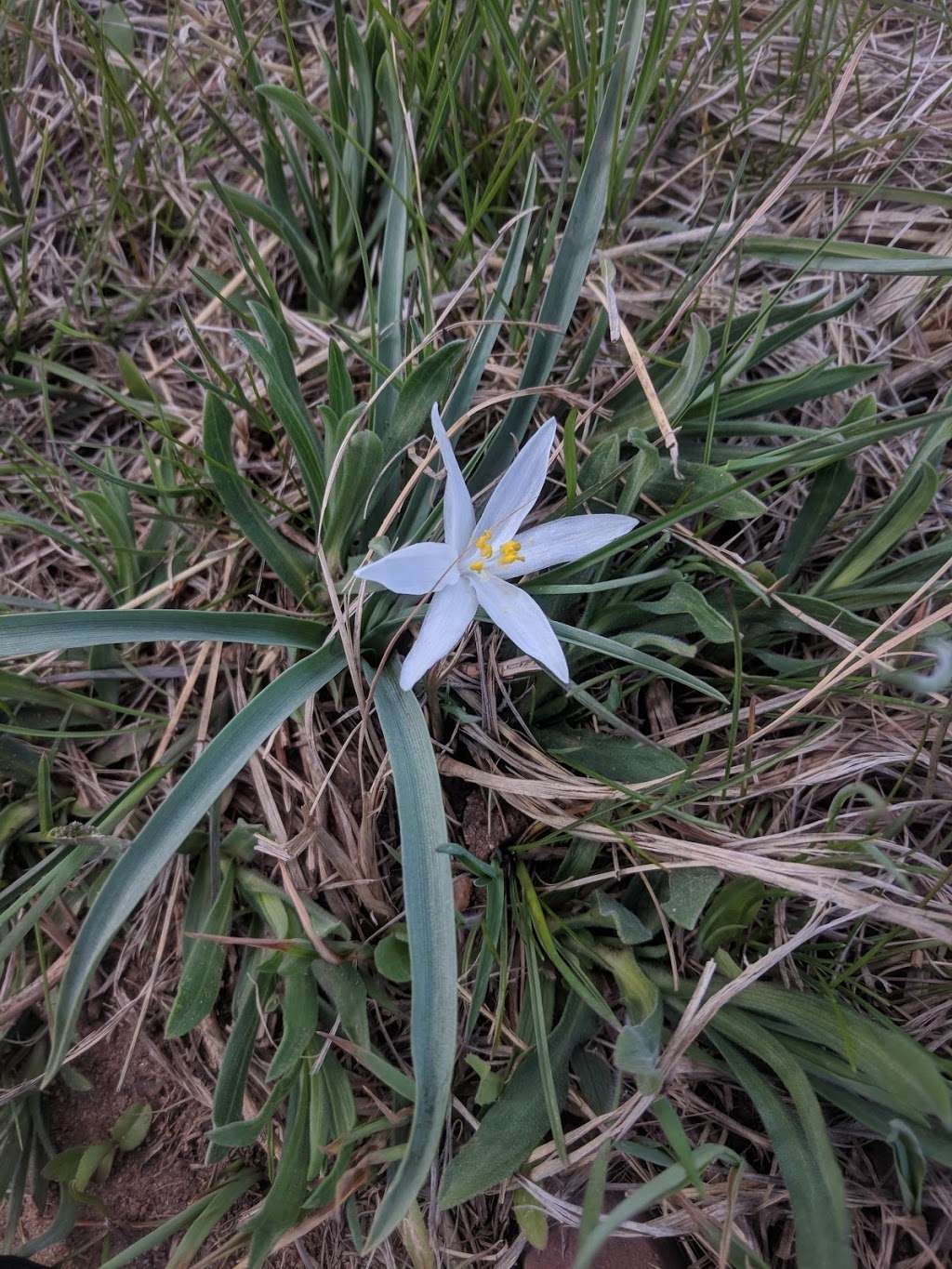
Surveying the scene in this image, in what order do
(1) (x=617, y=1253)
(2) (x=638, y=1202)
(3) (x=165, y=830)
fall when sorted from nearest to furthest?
1. (2) (x=638, y=1202)
2. (3) (x=165, y=830)
3. (1) (x=617, y=1253)

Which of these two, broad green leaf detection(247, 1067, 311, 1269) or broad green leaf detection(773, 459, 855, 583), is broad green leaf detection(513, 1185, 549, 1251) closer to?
broad green leaf detection(247, 1067, 311, 1269)

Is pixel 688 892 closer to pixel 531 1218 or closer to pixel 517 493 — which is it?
pixel 531 1218

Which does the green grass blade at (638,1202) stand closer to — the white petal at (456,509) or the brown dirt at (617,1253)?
the brown dirt at (617,1253)

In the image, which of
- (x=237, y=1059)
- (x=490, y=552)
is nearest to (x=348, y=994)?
(x=237, y=1059)

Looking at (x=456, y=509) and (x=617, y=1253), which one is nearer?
(x=456, y=509)

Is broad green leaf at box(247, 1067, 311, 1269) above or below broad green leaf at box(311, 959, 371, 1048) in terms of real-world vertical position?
below

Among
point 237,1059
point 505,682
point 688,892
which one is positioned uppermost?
point 505,682

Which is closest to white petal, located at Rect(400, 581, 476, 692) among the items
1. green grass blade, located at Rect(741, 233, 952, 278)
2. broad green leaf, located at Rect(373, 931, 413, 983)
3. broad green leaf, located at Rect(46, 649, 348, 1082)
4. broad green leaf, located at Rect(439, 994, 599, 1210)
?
broad green leaf, located at Rect(46, 649, 348, 1082)
